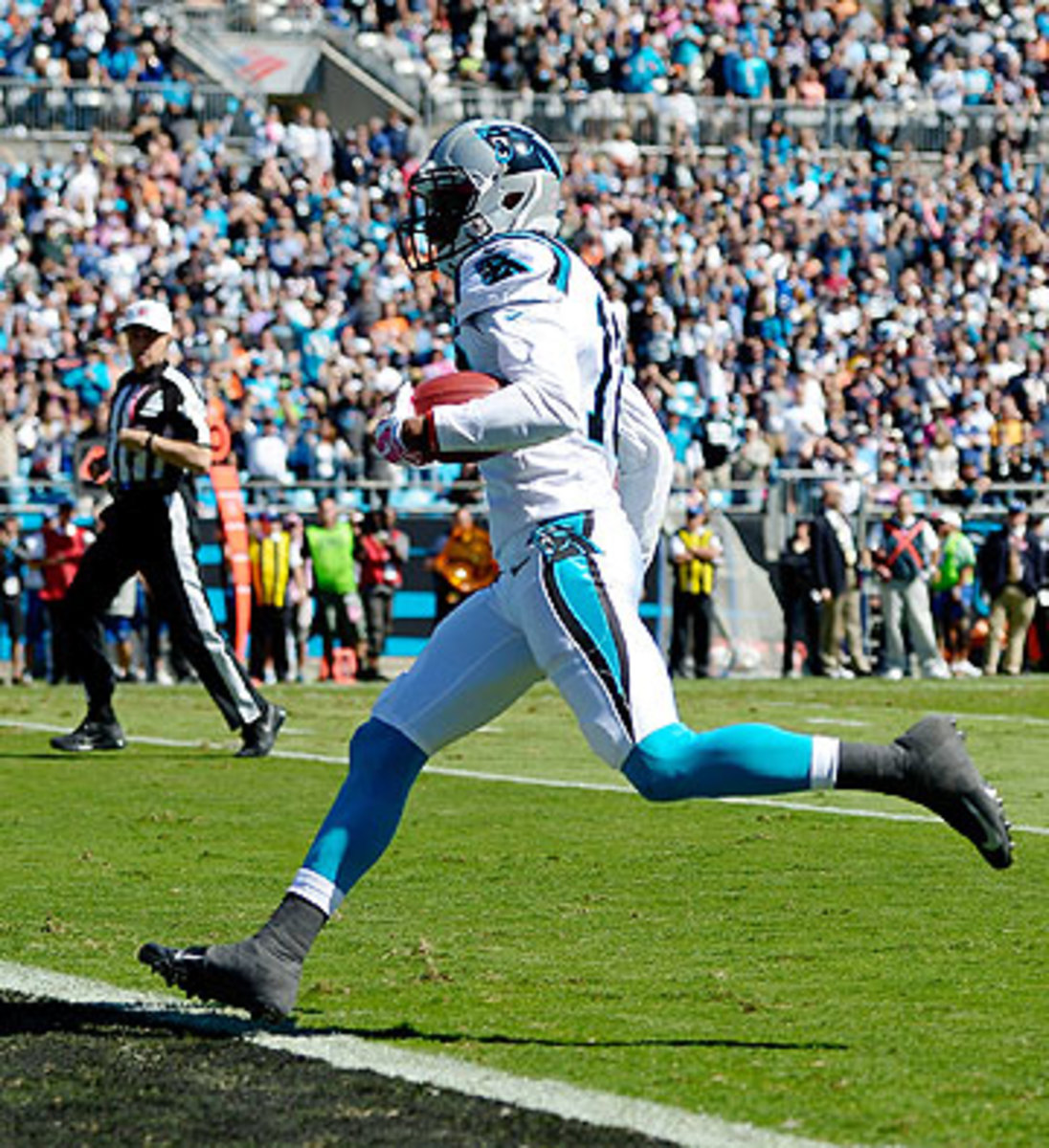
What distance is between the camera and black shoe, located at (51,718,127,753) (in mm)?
11859

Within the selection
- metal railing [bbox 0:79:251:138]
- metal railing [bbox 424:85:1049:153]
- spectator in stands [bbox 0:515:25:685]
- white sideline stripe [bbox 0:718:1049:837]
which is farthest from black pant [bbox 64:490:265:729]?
metal railing [bbox 424:85:1049:153]

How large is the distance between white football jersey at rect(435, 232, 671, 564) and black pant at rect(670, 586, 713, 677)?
52.3 feet

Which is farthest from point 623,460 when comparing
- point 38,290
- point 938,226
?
point 938,226

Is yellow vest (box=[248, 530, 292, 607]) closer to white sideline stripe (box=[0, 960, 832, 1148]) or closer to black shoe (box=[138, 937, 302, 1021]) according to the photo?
white sideline stripe (box=[0, 960, 832, 1148])

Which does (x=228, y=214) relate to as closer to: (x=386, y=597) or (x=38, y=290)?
(x=38, y=290)

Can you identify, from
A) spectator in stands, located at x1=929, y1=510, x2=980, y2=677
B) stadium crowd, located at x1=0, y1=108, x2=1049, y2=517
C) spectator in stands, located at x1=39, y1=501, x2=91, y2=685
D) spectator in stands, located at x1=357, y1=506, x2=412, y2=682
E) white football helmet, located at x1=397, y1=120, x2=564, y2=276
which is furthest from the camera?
stadium crowd, located at x1=0, y1=108, x2=1049, y2=517

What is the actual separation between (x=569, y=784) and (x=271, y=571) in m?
9.68

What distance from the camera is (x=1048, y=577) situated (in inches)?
910

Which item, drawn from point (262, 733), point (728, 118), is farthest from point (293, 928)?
point (728, 118)

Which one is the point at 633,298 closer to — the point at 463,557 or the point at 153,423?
the point at 463,557

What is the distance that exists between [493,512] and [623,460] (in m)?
0.42

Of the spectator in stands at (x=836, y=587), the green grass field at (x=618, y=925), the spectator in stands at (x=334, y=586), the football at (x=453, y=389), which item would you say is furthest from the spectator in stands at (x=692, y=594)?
the football at (x=453, y=389)

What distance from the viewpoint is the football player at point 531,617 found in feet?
16.5

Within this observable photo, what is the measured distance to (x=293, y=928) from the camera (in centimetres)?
521
